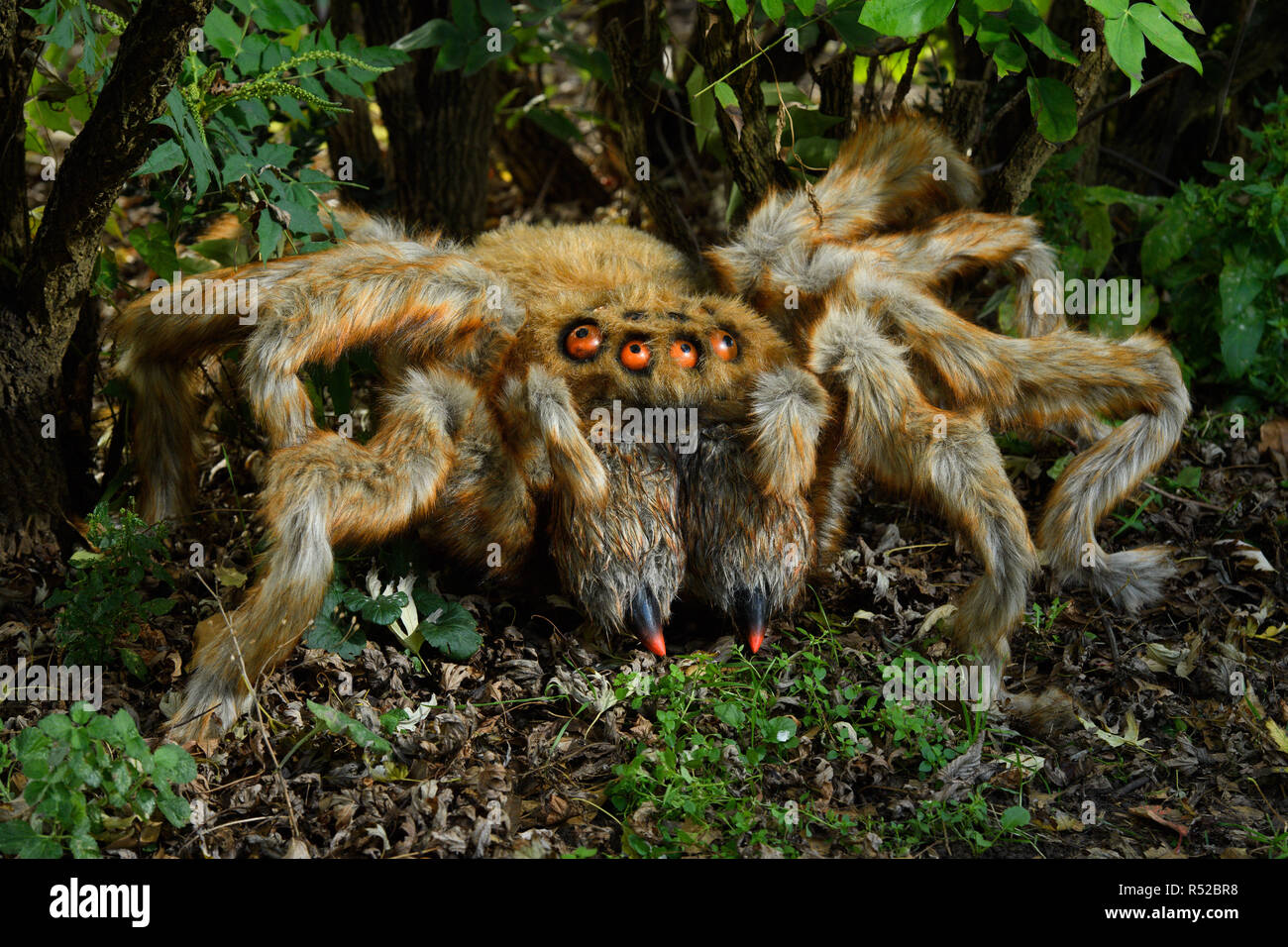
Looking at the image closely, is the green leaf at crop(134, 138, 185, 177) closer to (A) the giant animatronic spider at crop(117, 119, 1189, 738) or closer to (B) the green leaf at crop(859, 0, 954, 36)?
(A) the giant animatronic spider at crop(117, 119, 1189, 738)

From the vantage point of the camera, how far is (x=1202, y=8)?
5344 millimetres

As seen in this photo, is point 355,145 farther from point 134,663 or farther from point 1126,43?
point 1126,43

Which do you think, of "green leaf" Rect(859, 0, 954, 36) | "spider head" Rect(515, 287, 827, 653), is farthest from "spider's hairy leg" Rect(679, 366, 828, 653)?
"green leaf" Rect(859, 0, 954, 36)

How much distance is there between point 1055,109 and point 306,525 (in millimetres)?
2757

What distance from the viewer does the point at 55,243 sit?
3531 mm

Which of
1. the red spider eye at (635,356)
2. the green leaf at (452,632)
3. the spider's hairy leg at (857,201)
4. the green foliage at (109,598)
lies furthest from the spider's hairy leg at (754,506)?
the green foliage at (109,598)

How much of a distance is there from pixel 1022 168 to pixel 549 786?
299 centimetres

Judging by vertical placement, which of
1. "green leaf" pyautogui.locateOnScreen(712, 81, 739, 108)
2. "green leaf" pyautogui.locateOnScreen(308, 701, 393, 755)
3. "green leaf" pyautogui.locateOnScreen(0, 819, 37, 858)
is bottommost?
"green leaf" pyautogui.locateOnScreen(0, 819, 37, 858)

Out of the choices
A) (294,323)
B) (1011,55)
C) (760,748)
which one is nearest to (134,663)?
(294,323)

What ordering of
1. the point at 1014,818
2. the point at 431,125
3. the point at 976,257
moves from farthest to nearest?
the point at 431,125, the point at 976,257, the point at 1014,818

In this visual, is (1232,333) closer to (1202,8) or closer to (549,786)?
(1202,8)

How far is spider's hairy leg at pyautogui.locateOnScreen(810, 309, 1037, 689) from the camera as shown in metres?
3.39

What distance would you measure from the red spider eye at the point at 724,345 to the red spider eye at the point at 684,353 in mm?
69

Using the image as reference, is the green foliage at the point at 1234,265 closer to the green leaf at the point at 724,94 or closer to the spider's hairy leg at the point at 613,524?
the green leaf at the point at 724,94
